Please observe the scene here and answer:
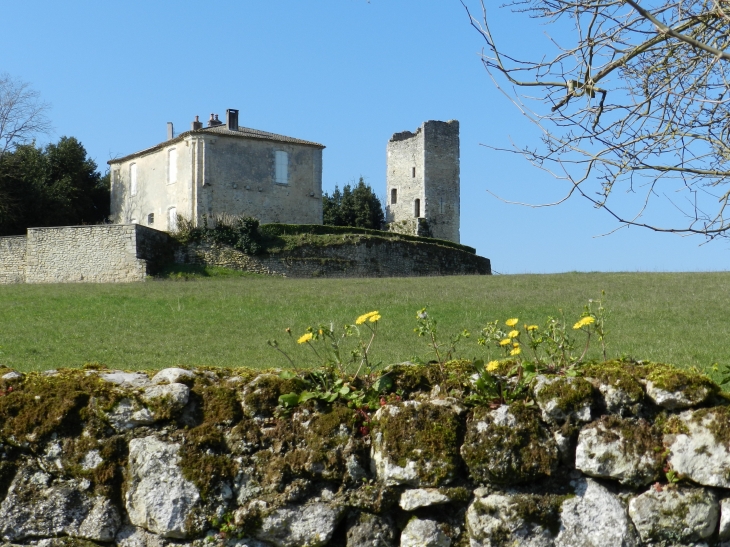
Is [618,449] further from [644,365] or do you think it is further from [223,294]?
[223,294]

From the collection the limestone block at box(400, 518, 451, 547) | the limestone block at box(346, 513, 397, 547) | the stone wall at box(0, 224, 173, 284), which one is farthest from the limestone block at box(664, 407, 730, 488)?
the stone wall at box(0, 224, 173, 284)

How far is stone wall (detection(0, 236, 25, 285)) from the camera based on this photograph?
3219cm

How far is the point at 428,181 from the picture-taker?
49656mm

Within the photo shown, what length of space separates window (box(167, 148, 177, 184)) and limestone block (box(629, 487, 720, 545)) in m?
37.8

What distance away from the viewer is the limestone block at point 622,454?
3.54 meters

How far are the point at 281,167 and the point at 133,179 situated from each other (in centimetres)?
839

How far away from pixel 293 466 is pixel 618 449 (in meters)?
1.46

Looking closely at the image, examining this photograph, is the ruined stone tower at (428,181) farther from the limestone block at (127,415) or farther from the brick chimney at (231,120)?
the limestone block at (127,415)

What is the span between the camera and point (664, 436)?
357cm

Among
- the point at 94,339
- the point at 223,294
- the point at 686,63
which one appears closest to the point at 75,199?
the point at 223,294

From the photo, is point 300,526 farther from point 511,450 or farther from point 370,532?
point 511,450

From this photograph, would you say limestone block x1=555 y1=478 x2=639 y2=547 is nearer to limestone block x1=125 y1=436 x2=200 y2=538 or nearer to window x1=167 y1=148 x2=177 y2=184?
limestone block x1=125 y1=436 x2=200 y2=538

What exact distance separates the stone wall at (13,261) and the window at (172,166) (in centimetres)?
896

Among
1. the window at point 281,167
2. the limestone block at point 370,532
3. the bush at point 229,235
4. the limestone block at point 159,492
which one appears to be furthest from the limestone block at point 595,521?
the window at point 281,167
